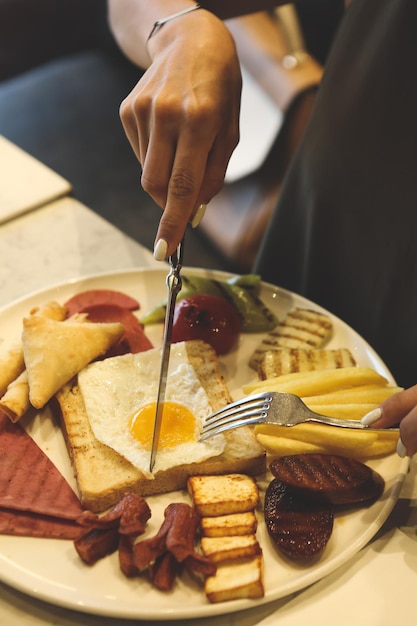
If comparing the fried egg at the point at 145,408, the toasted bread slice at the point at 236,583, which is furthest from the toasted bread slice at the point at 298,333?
the toasted bread slice at the point at 236,583

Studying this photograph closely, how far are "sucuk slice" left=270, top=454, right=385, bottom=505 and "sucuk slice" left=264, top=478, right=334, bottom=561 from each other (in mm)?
26

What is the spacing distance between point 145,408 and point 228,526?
45 centimetres

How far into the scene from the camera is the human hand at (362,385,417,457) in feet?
4.48

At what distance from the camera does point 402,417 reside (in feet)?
4.79

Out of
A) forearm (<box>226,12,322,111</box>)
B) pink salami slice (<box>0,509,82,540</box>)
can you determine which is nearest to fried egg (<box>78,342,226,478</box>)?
pink salami slice (<box>0,509,82,540</box>)

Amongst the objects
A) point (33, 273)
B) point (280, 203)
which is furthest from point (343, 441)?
point (33, 273)

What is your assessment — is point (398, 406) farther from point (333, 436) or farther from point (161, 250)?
point (161, 250)

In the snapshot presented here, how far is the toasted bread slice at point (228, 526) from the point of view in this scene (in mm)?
1417

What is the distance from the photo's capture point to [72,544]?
56.9 inches

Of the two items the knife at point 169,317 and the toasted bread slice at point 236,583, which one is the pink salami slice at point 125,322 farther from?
the toasted bread slice at point 236,583

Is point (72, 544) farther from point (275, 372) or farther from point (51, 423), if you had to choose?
point (275, 372)

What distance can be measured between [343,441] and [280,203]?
1023 mm

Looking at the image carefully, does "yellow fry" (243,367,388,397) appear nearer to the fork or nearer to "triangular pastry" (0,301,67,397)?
the fork

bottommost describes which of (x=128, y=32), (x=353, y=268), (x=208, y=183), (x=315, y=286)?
(x=315, y=286)
